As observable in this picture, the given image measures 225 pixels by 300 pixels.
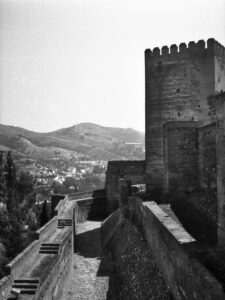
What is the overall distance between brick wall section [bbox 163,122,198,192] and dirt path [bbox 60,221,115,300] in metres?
4.30

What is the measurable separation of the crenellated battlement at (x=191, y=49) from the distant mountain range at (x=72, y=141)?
9114 centimetres

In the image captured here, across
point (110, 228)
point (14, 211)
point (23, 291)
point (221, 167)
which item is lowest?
point (14, 211)

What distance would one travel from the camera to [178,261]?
641 centimetres

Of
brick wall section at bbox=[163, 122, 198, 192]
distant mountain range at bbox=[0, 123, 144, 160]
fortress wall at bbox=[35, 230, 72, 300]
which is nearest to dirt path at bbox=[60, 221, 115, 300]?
fortress wall at bbox=[35, 230, 72, 300]

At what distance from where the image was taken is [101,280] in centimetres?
1151

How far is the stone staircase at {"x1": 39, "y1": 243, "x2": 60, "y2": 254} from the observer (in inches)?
404

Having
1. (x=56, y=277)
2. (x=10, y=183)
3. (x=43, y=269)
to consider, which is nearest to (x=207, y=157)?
(x=56, y=277)

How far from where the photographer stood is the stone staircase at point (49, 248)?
33.6 ft

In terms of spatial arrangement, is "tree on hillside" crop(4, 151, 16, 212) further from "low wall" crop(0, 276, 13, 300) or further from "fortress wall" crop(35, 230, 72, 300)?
"low wall" crop(0, 276, 13, 300)

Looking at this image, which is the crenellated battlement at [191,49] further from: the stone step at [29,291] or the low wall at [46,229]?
the stone step at [29,291]

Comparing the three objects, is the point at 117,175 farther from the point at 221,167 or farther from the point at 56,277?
the point at 221,167

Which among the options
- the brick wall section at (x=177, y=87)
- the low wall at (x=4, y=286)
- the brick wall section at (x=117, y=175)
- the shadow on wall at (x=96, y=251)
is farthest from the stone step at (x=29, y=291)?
the brick wall section at (x=117, y=175)

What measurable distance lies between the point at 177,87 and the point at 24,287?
12.9m

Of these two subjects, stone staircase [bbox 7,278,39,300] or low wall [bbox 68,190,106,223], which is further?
low wall [bbox 68,190,106,223]
